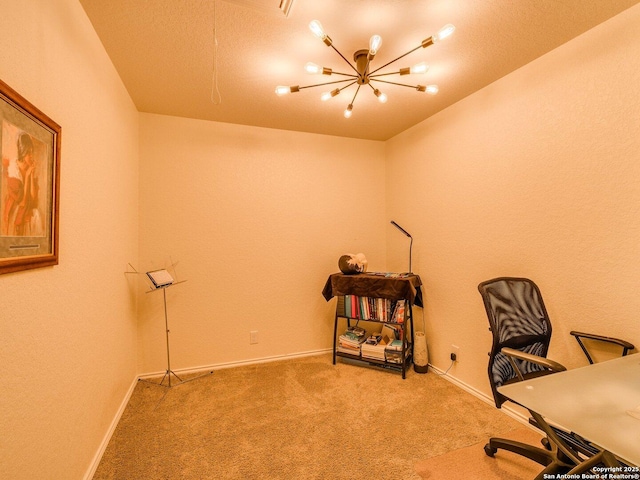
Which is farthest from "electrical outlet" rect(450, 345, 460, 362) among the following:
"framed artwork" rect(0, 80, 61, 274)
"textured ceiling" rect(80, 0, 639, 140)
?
"framed artwork" rect(0, 80, 61, 274)

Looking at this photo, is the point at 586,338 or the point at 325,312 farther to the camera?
the point at 325,312

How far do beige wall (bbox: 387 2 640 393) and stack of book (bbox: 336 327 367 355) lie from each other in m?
0.70

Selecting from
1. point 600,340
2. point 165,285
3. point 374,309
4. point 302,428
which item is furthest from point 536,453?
point 165,285

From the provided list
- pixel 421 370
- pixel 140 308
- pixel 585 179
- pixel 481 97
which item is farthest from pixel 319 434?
pixel 481 97

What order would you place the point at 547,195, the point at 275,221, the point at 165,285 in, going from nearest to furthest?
1. the point at 547,195
2. the point at 165,285
3. the point at 275,221

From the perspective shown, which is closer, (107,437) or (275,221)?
(107,437)

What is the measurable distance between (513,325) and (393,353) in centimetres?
137

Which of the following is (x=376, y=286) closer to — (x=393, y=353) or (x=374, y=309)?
(x=374, y=309)

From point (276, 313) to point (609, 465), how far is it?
2706 mm

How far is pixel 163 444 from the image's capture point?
6.29 feet

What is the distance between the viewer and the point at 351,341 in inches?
123

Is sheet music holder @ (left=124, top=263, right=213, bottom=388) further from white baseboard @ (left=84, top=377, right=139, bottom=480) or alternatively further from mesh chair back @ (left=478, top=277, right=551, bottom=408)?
mesh chair back @ (left=478, top=277, right=551, bottom=408)

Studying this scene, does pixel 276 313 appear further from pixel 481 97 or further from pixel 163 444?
pixel 481 97

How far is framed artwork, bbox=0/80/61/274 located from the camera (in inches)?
39.4
